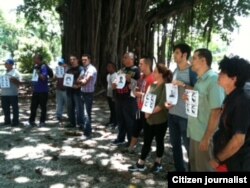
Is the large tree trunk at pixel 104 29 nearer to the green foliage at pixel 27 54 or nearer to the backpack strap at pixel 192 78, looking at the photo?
the backpack strap at pixel 192 78

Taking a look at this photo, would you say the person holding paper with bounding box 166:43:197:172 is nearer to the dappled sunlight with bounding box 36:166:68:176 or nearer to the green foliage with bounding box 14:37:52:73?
the dappled sunlight with bounding box 36:166:68:176

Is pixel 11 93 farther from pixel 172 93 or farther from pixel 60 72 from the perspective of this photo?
pixel 172 93

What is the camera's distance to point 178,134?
527 cm

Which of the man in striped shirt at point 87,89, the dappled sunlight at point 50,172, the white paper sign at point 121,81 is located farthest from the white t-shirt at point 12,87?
the dappled sunlight at point 50,172

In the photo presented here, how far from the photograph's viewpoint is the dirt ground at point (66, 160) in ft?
18.2

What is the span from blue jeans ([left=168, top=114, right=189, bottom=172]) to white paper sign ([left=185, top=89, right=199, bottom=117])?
1.94ft

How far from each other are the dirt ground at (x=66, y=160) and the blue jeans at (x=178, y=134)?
0.36 metres

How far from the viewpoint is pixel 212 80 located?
14.0ft

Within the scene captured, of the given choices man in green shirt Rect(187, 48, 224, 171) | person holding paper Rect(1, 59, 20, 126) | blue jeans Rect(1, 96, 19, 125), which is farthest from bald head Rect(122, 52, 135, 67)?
blue jeans Rect(1, 96, 19, 125)

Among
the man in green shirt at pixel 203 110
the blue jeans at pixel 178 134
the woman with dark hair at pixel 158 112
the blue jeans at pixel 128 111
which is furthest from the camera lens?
the blue jeans at pixel 128 111

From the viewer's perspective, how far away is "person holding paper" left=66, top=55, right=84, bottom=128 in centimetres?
860

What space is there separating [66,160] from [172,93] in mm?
2332

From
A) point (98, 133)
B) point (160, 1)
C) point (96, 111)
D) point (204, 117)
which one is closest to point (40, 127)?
point (98, 133)

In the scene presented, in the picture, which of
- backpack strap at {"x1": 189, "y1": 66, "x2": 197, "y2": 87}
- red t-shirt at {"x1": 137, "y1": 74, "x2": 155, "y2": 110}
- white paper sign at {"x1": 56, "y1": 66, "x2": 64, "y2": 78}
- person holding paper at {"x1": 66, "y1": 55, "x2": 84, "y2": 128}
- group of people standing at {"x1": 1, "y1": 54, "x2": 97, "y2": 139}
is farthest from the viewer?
white paper sign at {"x1": 56, "y1": 66, "x2": 64, "y2": 78}
